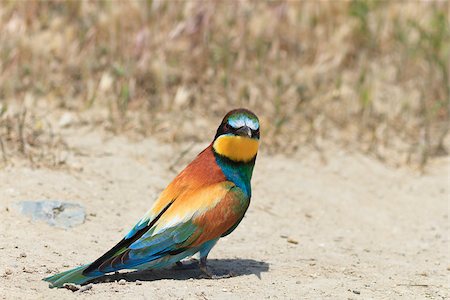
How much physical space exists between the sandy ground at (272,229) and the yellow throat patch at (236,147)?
0.59 m

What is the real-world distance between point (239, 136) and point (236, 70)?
9.54ft

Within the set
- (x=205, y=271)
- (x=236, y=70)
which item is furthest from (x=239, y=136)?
(x=236, y=70)

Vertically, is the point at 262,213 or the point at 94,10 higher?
the point at 94,10

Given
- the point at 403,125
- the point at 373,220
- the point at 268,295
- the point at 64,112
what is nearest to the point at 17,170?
the point at 64,112

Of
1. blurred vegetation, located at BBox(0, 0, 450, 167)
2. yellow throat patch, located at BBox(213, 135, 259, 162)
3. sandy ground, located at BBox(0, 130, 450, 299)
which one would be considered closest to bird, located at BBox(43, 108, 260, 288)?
yellow throat patch, located at BBox(213, 135, 259, 162)

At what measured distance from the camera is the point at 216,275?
4344 millimetres

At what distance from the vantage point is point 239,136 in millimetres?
4320

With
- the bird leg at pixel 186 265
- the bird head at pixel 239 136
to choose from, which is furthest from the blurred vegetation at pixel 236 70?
the bird head at pixel 239 136

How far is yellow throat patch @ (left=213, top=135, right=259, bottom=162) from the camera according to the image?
434 centimetres

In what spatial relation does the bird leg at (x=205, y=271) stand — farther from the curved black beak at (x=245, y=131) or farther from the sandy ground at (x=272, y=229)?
the curved black beak at (x=245, y=131)

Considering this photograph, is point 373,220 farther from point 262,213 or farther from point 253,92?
point 253,92

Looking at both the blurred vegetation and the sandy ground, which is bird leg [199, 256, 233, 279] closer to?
the sandy ground

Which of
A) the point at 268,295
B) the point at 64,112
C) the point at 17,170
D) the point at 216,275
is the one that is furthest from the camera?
the point at 64,112

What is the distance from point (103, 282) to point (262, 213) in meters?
1.81
